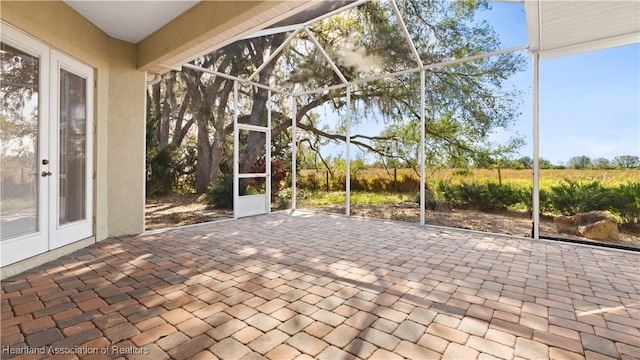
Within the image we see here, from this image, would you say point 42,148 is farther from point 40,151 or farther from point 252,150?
point 252,150

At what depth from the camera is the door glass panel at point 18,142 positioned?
2.86 m

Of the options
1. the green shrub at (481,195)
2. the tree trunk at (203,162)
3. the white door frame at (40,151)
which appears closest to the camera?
the white door frame at (40,151)

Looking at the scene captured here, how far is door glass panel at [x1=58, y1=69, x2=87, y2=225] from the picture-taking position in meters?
3.56

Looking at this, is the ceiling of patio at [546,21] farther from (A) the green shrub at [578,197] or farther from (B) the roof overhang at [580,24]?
(A) the green shrub at [578,197]

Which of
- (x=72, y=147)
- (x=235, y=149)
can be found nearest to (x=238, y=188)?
(x=235, y=149)

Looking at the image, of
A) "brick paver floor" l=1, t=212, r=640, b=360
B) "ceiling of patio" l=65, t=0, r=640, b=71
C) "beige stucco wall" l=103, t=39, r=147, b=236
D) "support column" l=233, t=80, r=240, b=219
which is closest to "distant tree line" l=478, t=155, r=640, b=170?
"brick paver floor" l=1, t=212, r=640, b=360

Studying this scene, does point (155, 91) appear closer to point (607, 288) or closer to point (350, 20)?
point (350, 20)

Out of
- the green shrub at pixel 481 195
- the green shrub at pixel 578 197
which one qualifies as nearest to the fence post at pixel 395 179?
the green shrub at pixel 481 195

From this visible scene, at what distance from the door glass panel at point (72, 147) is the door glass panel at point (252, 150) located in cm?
399

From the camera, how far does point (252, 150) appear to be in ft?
26.7

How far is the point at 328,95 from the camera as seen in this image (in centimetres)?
809

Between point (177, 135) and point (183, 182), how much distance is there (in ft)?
5.31

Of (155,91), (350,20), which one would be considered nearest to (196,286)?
(350,20)

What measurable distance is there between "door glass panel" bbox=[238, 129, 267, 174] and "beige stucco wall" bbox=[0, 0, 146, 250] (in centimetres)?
327
